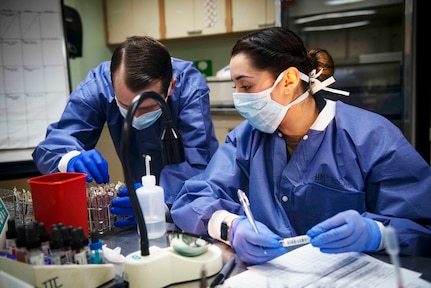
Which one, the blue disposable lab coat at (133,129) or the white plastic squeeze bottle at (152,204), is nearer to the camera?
the white plastic squeeze bottle at (152,204)

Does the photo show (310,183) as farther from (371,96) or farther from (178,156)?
(371,96)

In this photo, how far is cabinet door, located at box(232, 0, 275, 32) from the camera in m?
A: 3.13

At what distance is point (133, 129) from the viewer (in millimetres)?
1628

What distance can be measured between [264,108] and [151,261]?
0.64m

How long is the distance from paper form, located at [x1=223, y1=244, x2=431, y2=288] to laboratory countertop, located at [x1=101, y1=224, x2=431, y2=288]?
3 cm

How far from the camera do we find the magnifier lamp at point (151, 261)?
819 millimetres

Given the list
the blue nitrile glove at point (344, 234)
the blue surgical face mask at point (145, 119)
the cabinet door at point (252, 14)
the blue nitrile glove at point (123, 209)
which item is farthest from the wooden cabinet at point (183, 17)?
the blue nitrile glove at point (344, 234)

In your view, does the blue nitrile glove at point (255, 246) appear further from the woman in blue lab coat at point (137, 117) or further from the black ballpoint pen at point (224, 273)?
the woman in blue lab coat at point (137, 117)

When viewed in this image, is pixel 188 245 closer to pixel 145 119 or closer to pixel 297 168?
pixel 297 168

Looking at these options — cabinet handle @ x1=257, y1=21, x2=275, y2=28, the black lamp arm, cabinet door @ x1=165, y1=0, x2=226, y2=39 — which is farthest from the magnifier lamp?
cabinet door @ x1=165, y1=0, x2=226, y2=39

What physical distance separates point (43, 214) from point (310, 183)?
29.2 inches

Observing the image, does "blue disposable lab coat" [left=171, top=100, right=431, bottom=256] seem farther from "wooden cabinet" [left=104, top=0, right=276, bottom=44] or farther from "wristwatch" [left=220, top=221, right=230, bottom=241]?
"wooden cabinet" [left=104, top=0, right=276, bottom=44]

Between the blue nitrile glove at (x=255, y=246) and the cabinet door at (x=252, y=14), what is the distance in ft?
8.21

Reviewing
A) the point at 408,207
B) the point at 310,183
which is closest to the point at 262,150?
the point at 310,183
